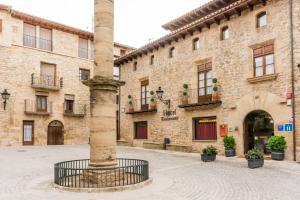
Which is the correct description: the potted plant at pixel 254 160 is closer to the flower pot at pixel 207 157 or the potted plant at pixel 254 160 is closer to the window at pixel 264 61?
the flower pot at pixel 207 157

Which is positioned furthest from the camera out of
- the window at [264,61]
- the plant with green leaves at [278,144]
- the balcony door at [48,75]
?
the balcony door at [48,75]

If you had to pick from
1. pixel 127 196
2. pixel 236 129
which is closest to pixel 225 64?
pixel 236 129

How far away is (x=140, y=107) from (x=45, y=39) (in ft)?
36.0

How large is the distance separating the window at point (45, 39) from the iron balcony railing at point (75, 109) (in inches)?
212

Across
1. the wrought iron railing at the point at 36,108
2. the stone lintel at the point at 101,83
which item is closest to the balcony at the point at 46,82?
the wrought iron railing at the point at 36,108

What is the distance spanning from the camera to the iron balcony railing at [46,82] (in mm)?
24203

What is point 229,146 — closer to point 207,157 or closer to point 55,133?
point 207,157

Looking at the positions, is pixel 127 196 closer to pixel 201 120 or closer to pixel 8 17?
pixel 201 120

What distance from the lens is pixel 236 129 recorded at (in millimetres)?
15195

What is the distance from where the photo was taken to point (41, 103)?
24797mm

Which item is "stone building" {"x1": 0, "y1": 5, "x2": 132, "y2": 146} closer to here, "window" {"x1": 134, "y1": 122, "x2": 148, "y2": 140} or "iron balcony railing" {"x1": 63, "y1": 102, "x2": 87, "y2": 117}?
"iron balcony railing" {"x1": 63, "y1": 102, "x2": 87, "y2": 117}

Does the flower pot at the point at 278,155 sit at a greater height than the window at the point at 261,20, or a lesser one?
lesser

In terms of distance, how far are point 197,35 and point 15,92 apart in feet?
50.4

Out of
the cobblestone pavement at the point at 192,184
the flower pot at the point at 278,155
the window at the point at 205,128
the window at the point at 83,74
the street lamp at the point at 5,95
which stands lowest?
the cobblestone pavement at the point at 192,184
